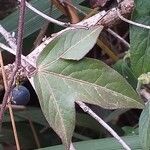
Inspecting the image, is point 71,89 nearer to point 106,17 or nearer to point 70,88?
point 70,88

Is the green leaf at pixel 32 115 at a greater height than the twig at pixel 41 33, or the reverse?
the twig at pixel 41 33

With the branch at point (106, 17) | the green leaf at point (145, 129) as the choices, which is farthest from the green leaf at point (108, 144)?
the branch at point (106, 17)

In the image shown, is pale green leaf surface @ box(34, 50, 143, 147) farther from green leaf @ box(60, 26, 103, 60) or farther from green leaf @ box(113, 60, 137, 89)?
green leaf @ box(113, 60, 137, 89)

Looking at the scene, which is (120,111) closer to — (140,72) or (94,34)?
(140,72)

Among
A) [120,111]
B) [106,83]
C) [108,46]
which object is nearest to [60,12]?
[108,46]

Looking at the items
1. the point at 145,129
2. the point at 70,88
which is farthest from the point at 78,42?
the point at 145,129

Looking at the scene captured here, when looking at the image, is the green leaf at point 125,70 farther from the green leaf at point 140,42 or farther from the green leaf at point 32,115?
the green leaf at point 32,115

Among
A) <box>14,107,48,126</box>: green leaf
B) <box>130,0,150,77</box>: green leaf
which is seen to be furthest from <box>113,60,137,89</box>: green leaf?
<box>14,107,48,126</box>: green leaf
